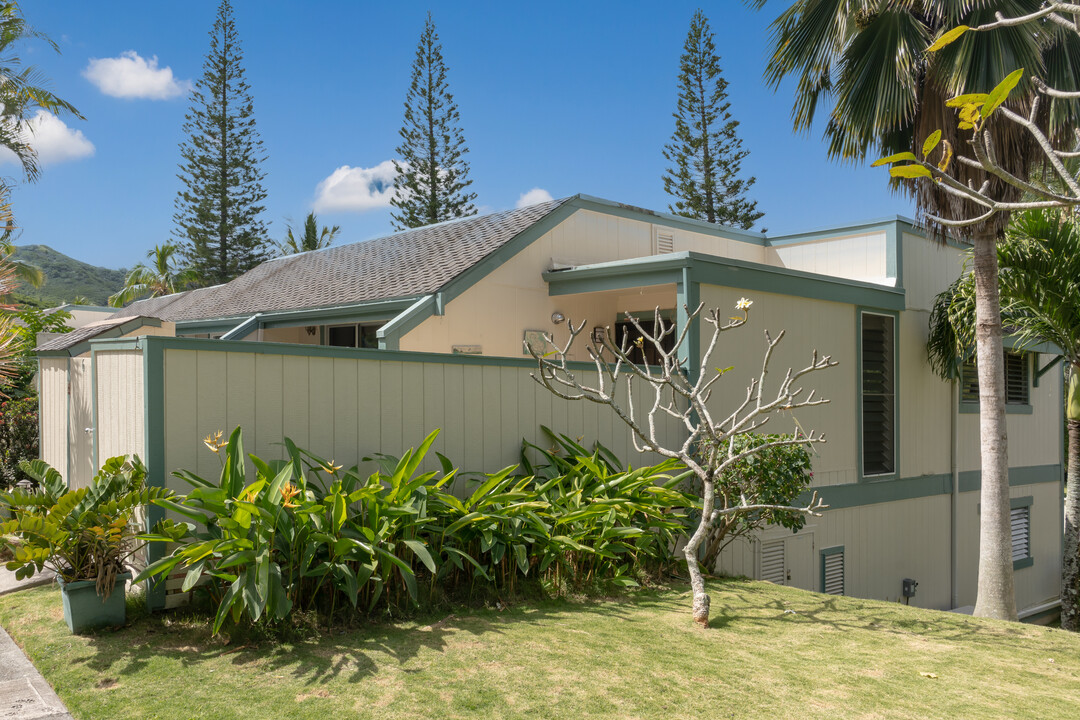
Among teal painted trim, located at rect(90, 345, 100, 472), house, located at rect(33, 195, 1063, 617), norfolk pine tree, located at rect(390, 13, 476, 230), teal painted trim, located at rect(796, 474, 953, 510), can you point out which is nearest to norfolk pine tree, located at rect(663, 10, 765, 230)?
norfolk pine tree, located at rect(390, 13, 476, 230)

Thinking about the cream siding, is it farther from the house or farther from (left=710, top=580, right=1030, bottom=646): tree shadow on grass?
(left=710, top=580, right=1030, bottom=646): tree shadow on grass

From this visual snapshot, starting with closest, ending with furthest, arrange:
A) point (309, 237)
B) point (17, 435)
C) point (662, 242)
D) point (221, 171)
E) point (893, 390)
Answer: point (17, 435) → point (893, 390) → point (662, 242) → point (221, 171) → point (309, 237)

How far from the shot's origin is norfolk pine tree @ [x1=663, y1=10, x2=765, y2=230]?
28453 millimetres

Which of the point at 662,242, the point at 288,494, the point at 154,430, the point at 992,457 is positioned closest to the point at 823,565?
the point at 992,457

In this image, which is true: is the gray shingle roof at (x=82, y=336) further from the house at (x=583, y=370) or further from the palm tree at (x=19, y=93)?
the palm tree at (x=19, y=93)

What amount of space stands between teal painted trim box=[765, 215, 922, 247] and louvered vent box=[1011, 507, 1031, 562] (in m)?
5.84

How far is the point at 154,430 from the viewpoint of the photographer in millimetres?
5293

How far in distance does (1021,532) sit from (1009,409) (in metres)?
2.23

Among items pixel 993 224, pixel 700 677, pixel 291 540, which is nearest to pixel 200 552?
pixel 291 540

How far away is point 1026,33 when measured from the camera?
815 cm

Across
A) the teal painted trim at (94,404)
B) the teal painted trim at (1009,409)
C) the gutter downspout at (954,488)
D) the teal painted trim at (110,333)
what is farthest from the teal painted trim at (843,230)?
the teal painted trim at (94,404)

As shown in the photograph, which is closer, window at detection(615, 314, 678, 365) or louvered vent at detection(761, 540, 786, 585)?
louvered vent at detection(761, 540, 786, 585)

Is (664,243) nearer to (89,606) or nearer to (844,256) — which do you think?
(844,256)

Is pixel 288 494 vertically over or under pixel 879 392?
under
